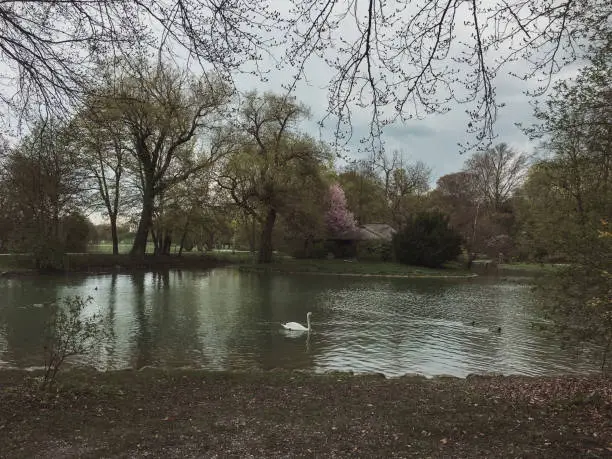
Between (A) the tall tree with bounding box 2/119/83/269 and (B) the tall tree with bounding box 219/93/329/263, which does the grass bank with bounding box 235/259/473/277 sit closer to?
(B) the tall tree with bounding box 219/93/329/263

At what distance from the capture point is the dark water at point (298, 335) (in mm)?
11051

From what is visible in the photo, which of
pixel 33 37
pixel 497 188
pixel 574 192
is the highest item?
pixel 497 188

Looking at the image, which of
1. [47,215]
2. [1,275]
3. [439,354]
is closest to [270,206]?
[47,215]

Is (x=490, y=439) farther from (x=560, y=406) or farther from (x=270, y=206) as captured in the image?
(x=270, y=206)

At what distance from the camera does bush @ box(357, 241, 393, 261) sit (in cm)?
4638

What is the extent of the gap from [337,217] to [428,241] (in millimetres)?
9580

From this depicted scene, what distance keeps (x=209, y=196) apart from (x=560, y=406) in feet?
116

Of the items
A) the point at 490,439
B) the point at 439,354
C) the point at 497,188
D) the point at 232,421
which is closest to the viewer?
the point at 490,439

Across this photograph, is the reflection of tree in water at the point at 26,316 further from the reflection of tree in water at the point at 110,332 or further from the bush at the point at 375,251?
the bush at the point at 375,251

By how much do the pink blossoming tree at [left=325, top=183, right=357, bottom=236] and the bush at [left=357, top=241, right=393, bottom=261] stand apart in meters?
2.19

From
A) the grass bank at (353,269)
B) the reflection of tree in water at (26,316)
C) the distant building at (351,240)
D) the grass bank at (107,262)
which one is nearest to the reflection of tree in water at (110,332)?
the reflection of tree in water at (26,316)

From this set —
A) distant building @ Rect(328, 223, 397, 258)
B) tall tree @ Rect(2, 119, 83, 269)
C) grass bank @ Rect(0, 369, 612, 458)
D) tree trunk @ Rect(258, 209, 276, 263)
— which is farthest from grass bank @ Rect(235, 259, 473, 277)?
grass bank @ Rect(0, 369, 612, 458)

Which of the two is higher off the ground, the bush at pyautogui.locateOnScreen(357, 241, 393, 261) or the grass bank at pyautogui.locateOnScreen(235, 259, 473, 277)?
the bush at pyautogui.locateOnScreen(357, 241, 393, 261)

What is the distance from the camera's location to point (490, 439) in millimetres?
4781
